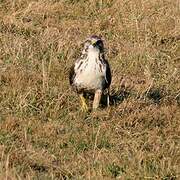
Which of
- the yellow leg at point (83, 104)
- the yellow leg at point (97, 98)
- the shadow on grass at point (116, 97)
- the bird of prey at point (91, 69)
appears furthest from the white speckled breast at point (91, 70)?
the shadow on grass at point (116, 97)

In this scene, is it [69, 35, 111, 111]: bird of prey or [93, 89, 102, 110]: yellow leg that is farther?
[93, 89, 102, 110]: yellow leg

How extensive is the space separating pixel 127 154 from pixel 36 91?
188 centimetres

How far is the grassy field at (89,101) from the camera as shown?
243 inches

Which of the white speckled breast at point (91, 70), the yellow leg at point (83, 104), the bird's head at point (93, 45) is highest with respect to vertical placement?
the bird's head at point (93, 45)

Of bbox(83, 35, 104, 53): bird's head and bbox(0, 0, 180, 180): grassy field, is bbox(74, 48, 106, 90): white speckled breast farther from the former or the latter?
bbox(0, 0, 180, 180): grassy field

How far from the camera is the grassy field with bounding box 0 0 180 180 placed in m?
6.16

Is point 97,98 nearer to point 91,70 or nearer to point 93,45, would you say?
point 91,70

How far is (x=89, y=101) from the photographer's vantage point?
26.4 ft

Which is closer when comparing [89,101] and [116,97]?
[89,101]

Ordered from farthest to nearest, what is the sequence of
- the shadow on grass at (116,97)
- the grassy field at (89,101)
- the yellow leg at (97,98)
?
1. the shadow on grass at (116,97)
2. the yellow leg at (97,98)
3. the grassy field at (89,101)

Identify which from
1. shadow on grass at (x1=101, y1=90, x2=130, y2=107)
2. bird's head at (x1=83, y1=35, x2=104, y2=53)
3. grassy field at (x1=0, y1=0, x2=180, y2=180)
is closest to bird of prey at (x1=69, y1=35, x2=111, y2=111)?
bird's head at (x1=83, y1=35, x2=104, y2=53)

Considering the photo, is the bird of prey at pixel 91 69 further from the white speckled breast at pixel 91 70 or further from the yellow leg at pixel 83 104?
the yellow leg at pixel 83 104

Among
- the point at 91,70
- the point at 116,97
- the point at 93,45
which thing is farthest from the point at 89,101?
the point at 93,45

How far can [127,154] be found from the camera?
6.29 meters
